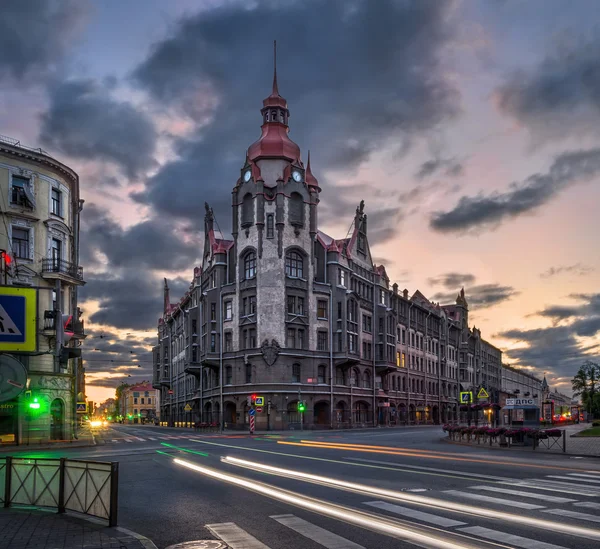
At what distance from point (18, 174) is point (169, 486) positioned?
31419mm

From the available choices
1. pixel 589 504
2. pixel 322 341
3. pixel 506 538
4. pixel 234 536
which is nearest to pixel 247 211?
pixel 322 341

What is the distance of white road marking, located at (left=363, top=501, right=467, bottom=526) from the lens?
1048 cm

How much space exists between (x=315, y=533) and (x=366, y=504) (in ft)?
9.43

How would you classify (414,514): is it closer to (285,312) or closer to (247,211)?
(285,312)

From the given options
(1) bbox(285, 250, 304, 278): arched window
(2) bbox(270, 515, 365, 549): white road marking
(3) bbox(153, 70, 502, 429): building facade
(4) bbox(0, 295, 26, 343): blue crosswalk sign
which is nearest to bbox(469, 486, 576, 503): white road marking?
(2) bbox(270, 515, 365, 549): white road marking

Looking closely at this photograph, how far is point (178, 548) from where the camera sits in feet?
29.9

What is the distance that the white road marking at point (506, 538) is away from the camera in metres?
8.80

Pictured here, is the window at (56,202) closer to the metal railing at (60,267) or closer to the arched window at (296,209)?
the metal railing at (60,267)

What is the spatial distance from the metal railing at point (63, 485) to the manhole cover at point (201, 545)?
55.1 inches

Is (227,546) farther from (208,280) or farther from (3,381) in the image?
(208,280)

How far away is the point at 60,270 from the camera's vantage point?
1695 inches

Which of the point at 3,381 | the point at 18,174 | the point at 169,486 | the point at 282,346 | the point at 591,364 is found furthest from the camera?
the point at 591,364

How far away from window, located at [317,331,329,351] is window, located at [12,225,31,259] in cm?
3455

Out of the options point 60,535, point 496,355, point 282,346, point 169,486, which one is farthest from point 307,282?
point 496,355
